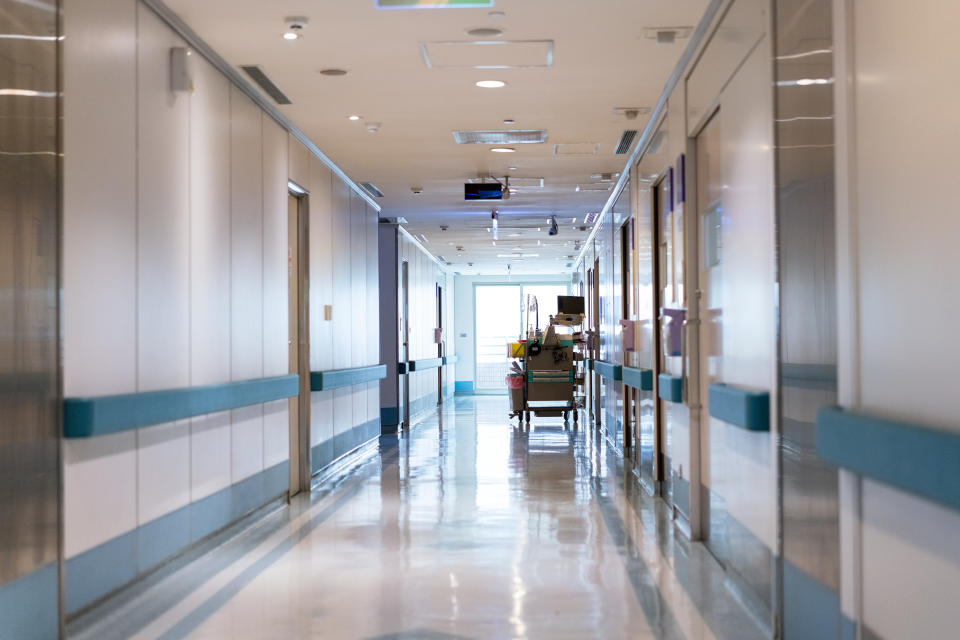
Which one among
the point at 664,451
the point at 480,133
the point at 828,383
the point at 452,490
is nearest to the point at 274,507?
the point at 452,490

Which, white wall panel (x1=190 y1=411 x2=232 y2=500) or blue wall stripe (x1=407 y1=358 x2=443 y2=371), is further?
blue wall stripe (x1=407 y1=358 x2=443 y2=371)

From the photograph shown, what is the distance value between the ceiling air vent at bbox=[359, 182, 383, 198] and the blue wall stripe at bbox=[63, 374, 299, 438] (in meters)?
4.50

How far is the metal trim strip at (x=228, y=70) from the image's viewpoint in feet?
17.3

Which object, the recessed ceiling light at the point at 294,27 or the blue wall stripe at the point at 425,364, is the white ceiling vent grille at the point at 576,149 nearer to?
the recessed ceiling light at the point at 294,27

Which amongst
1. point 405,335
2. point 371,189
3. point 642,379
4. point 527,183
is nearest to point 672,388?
point 642,379

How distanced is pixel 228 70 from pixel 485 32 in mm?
1798

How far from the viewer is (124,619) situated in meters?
4.32

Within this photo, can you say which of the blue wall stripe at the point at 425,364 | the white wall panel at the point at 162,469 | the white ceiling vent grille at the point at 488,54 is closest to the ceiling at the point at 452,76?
the white ceiling vent grille at the point at 488,54

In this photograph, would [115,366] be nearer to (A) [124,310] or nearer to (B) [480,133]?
(A) [124,310]

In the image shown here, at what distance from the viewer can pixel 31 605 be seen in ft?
12.2

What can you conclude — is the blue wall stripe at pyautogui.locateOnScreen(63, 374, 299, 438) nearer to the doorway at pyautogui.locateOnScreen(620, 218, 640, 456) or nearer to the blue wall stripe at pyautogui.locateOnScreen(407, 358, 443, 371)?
the doorway at pyautogui.locateOnScreen(620, 218, 640, 456)

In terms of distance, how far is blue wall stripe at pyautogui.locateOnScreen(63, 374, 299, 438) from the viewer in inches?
162

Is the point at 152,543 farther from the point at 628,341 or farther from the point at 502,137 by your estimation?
Result: the point at 628,341

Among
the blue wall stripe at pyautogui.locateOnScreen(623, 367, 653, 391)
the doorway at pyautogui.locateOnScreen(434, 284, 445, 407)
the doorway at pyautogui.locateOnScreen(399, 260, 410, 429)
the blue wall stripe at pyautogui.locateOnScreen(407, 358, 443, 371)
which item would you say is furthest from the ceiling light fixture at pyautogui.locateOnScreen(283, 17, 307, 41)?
the doorway at pyautogui.locateOnScreen(434, 284, 445, 407)
